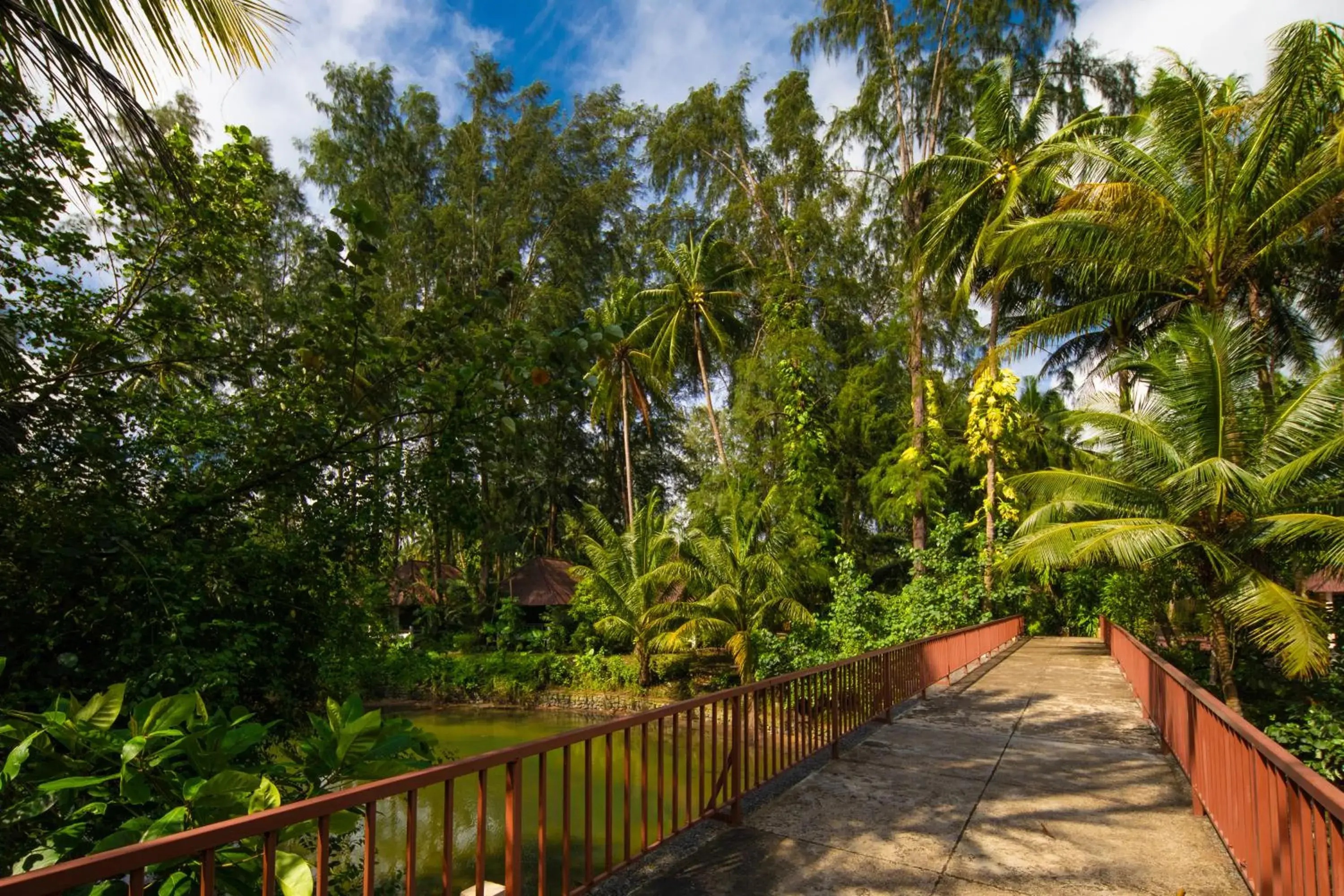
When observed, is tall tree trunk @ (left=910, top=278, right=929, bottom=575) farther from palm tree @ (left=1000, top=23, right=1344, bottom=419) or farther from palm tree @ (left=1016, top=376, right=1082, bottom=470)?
palm tree @ (left=1000, top=23, right=1344, bottom=419)

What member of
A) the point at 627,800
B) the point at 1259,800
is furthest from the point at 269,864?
the point at 1259,800

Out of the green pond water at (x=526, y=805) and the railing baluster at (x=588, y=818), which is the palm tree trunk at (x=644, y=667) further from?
the railing baluster at (x=588, y=818)

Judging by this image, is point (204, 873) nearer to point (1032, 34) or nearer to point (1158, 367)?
point (1158, 367)

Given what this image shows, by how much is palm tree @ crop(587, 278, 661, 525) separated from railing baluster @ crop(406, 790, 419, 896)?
19833 mm

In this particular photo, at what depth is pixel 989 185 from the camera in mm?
17625

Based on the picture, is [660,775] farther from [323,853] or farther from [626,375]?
[626,375]

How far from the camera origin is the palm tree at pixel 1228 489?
7.81 metres

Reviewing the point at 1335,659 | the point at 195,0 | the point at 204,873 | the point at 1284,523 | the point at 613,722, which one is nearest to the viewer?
the point at 204,873

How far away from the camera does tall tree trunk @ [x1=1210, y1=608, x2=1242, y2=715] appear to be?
8750 millimetres

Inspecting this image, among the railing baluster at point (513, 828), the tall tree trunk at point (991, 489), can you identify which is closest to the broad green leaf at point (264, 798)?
the railing baluster at point (513, 828)

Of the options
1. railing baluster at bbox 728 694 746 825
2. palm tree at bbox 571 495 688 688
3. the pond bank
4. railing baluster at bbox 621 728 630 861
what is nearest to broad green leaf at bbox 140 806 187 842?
railing baluster at bbox 621 728 630 861

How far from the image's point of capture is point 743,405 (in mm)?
23156

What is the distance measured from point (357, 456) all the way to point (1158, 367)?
31.2ft

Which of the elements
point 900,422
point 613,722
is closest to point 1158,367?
point 613,722
